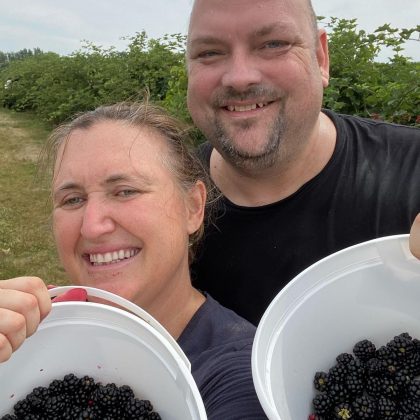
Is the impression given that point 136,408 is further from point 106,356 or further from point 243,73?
point 243,73

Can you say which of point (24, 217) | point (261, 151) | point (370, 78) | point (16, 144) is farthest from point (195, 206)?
point (16, 144)

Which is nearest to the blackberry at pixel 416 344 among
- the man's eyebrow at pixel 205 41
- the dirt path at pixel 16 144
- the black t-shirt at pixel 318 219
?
the black t-shirt at pixel 318 219

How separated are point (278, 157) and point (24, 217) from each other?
3.85 m

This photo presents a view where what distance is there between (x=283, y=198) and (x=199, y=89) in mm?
431

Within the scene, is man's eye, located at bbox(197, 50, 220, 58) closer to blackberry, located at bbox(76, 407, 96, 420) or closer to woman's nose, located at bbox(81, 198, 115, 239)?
woman's nose, located at bbox(81, 198, 115, 239)

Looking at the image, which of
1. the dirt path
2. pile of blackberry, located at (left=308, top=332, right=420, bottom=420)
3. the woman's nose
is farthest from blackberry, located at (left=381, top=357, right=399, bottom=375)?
the dirt path

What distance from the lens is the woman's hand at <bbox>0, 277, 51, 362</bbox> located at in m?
0.80

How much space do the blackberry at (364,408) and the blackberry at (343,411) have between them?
0.04 ft

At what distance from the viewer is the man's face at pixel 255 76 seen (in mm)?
Answer: 1468

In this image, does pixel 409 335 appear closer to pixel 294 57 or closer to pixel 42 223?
pixel 294 57

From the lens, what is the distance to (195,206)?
143 cm

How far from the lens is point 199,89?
160 centimetres

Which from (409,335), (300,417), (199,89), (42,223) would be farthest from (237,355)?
(42,223)

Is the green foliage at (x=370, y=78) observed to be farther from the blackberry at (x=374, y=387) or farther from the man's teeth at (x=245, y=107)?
the blackberry at (x=374, y=387)
